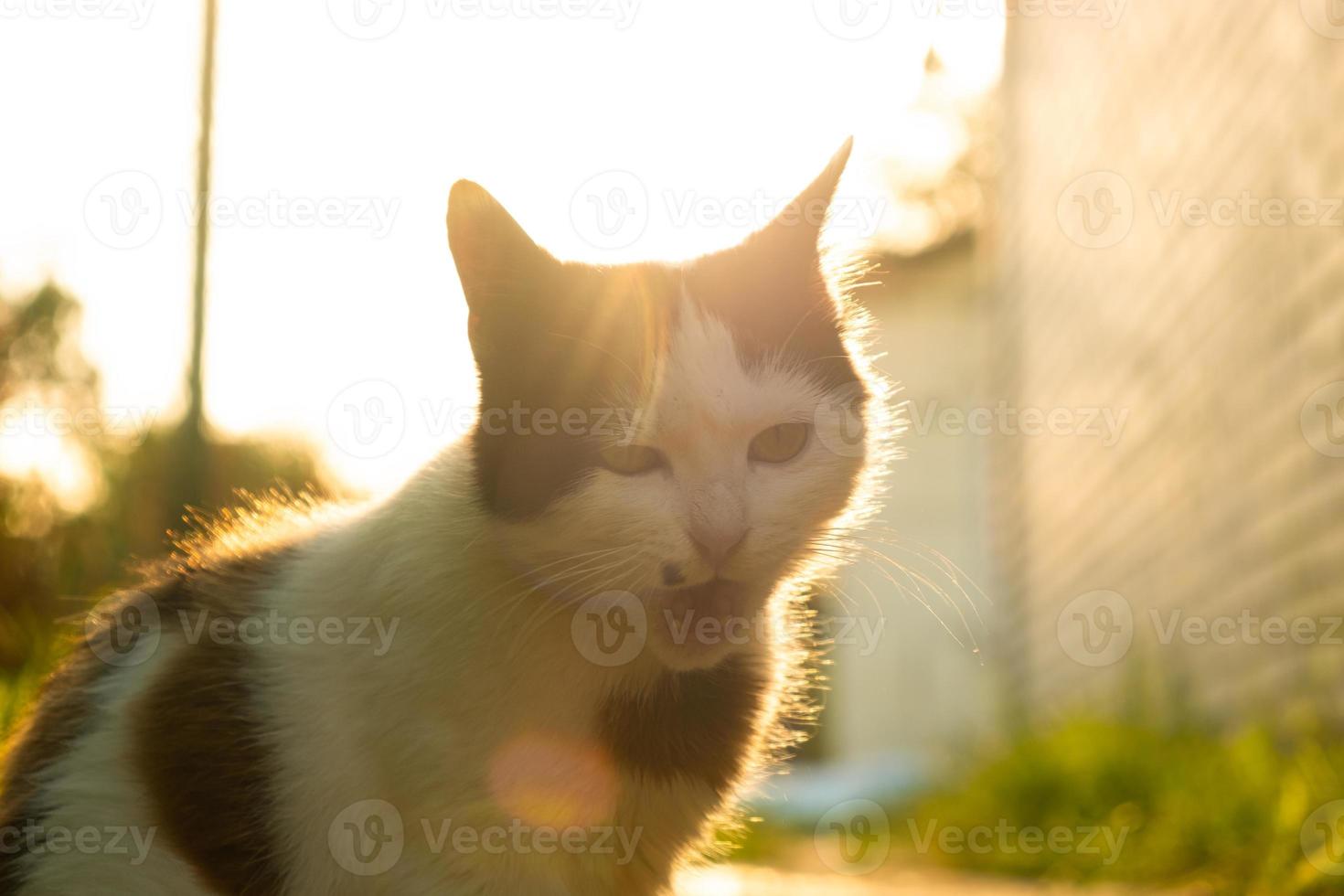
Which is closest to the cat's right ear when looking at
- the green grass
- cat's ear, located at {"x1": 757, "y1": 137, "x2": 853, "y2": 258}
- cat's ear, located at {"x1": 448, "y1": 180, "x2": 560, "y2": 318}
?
cat's ear, located at {"x1": 448, "y1": 180, "x2": 560, "y2": 318}

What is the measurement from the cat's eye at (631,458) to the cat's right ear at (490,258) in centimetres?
41

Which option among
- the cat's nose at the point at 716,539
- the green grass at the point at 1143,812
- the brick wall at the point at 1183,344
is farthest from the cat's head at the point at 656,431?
the brick wall at the point at 1183,344

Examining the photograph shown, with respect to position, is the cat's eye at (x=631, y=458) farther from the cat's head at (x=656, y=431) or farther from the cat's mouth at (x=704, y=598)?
the cat's mouth at (x=704, y=598)

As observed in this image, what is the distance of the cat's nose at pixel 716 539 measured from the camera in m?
2.01

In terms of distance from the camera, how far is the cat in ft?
6.89

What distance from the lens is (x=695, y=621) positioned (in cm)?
220

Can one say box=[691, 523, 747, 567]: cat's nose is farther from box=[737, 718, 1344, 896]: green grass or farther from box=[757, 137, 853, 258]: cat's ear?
box=[737, 718, 1344, 896]: green grass

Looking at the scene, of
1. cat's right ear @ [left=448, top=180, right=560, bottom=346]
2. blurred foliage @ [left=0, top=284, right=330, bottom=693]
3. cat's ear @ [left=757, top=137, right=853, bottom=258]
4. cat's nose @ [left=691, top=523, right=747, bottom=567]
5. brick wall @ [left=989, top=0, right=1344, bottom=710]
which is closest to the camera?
cat's nose @ [left=691, top=523, right=747, bottom=567]

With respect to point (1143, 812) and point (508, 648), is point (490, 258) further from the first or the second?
point (1143, 812)

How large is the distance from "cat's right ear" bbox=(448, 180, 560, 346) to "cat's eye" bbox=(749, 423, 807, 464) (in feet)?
1.89

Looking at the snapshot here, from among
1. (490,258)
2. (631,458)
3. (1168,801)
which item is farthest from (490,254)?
(1168,801)

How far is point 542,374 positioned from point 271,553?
2.62ft

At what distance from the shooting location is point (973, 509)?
60.7ft

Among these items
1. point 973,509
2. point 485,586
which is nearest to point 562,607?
point 485,586
